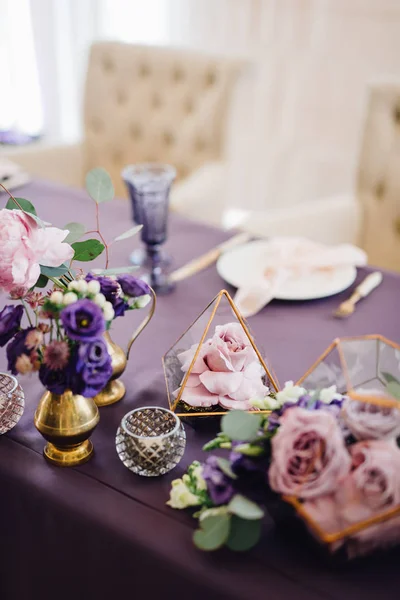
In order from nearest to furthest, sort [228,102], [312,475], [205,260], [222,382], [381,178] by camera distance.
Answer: [312,475], [222,382], [205,260], [381,178], [228,102]

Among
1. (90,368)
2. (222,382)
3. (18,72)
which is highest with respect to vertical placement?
(90,368)

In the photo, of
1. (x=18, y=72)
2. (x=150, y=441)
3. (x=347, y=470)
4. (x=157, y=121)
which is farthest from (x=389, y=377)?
(x=18, y=72)

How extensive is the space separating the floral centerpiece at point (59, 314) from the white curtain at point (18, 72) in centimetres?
252

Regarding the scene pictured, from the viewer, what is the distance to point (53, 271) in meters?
0.68

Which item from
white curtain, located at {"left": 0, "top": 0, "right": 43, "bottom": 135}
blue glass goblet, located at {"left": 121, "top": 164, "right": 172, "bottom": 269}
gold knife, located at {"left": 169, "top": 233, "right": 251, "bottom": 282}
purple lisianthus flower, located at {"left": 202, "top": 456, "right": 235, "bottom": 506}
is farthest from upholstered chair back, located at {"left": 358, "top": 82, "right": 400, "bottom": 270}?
white curtain, located at {"left": 0, "top": 0, "right": 43, "bottom": 135}

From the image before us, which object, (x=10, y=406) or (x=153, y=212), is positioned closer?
(x=10, y=406)

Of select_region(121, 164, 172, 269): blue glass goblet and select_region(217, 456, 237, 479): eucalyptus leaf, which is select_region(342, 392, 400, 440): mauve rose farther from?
select_region(121, 164, 172, 269): blue glass goblet

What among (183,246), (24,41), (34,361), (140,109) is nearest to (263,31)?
(140,109)

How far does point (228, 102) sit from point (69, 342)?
1.59 meters

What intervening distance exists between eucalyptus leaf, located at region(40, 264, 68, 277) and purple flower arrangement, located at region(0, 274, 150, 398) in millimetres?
49

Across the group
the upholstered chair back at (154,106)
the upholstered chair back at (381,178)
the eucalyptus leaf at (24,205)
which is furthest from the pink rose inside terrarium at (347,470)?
the upholstered chair back at (154,106)

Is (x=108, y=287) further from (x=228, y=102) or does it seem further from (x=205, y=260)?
(x=228, y=102)

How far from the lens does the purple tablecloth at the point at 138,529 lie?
0.57m

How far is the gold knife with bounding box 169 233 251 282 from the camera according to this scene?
119cm
